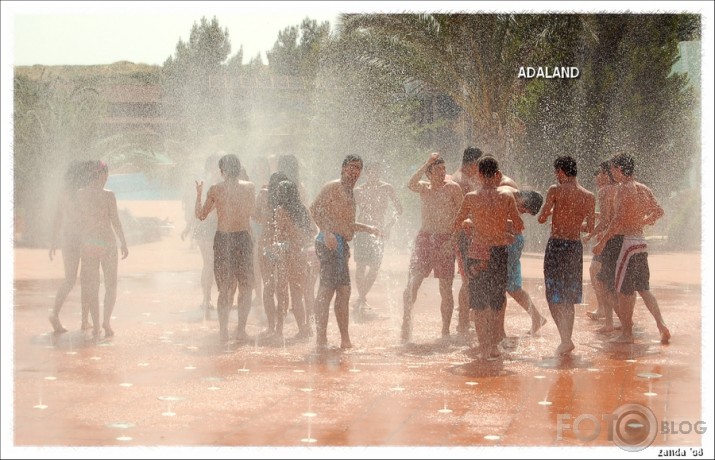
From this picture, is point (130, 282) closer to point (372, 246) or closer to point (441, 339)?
point (372, 246)

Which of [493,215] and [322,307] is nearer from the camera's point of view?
[493,215]

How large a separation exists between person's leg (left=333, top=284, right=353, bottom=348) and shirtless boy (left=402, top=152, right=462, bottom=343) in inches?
24.9

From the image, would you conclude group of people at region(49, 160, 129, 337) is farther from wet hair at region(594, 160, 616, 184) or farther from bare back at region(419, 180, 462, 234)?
wet hair at region(594, 160, 616, 184)

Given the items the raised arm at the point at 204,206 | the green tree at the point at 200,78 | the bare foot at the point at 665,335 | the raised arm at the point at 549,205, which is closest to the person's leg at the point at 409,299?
the raised arm at the point at 549,205

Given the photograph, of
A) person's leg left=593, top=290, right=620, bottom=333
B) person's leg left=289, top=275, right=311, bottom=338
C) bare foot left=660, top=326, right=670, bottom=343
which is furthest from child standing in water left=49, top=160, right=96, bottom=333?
bare foot left=660, top=326, right=670, bottom=343

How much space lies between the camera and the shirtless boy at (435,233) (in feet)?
29.0

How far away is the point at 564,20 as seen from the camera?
59.1 ft

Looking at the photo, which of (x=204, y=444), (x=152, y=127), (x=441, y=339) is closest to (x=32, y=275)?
(x=441, y=339)

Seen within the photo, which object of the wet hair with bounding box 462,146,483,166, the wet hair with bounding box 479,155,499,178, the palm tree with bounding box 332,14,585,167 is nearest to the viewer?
the wet hair with bounding box 479,155,499,178

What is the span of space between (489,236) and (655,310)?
1.86 m

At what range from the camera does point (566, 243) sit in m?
8.30

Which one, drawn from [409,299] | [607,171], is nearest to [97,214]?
[409,299]

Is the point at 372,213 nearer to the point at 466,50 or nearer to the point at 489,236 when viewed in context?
the point at 489,236

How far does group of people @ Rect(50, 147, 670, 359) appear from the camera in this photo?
8.04 meters
